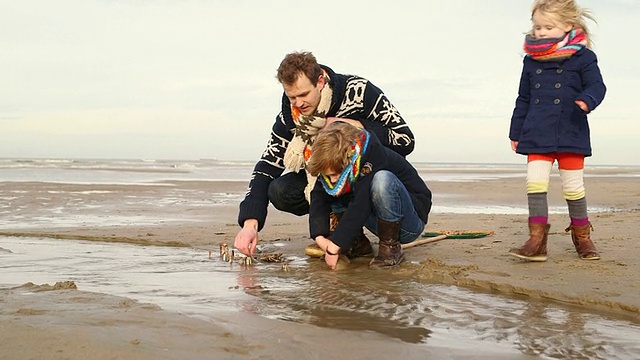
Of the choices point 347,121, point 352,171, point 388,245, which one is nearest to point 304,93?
point 347,121

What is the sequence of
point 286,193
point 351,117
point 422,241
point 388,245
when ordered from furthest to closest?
point 422,241
point 286,193
point 351,117
point 388,245

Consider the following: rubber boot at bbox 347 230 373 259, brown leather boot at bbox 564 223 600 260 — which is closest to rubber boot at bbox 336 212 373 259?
rubber boot at bbox 347 230 373 259

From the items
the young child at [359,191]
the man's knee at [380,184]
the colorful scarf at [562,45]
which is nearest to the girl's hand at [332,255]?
the young child at [359,191]

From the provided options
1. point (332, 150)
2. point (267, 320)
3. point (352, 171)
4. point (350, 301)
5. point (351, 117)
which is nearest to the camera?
point (267, 320)

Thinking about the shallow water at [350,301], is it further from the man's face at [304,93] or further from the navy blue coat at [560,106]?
the navy blue coat at [560,106]

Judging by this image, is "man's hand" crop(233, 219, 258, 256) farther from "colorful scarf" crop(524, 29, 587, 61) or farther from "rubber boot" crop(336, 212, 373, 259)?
"colorful scarf" crop(524, 29, 587, 61)

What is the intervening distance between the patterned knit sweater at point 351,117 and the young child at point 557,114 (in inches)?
31.3

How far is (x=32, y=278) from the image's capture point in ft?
12.0

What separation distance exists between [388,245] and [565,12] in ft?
5.96

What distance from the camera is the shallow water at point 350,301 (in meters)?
2.55

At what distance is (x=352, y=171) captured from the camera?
3871 millimetres

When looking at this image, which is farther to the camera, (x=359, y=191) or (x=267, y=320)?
(x=359, y=191)

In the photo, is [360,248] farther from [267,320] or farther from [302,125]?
[267,320]

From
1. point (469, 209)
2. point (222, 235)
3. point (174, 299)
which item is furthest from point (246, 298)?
point (469, 209)
